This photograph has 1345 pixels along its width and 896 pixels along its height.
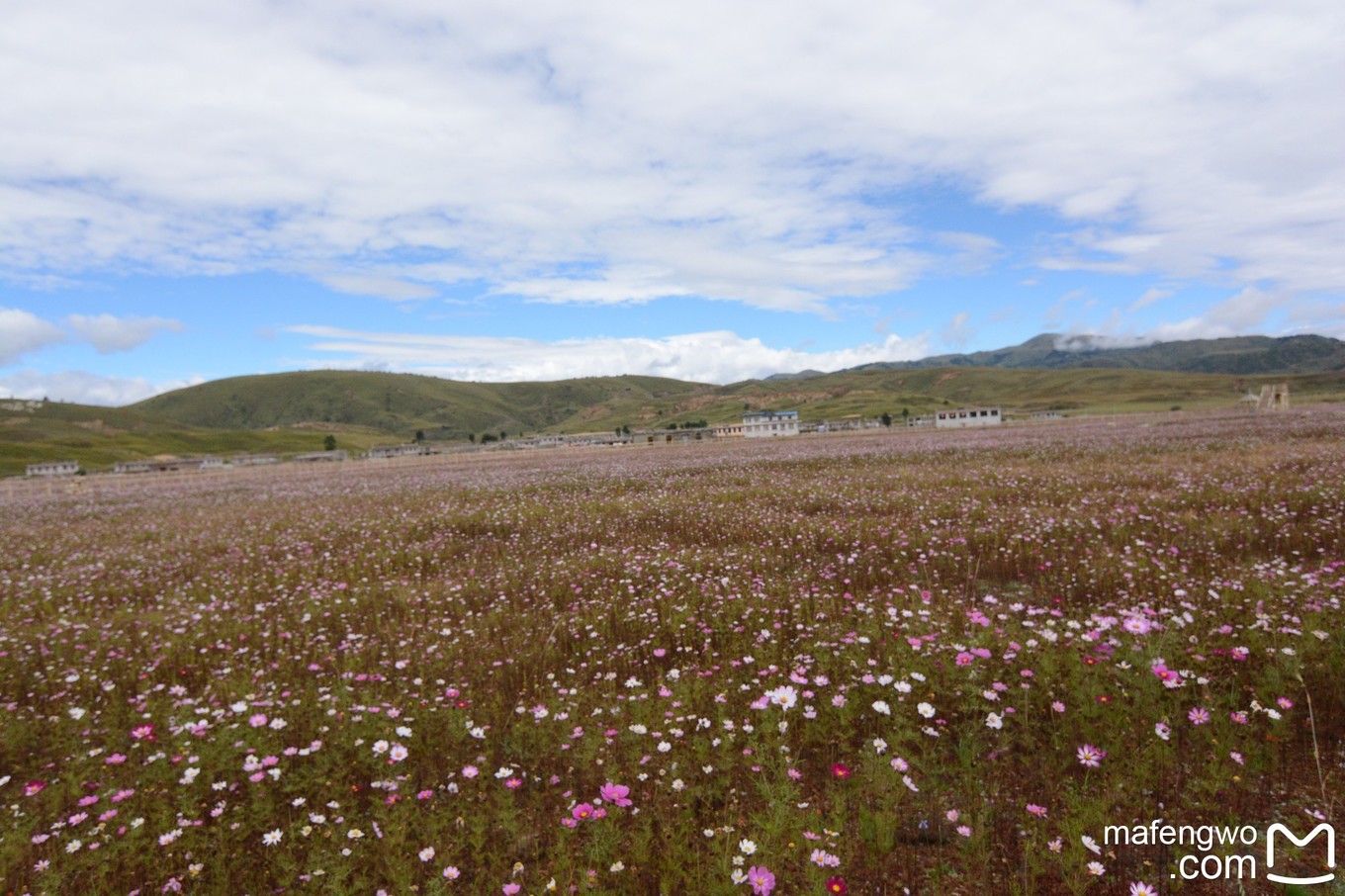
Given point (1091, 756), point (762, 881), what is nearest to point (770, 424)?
point (1091, 756)

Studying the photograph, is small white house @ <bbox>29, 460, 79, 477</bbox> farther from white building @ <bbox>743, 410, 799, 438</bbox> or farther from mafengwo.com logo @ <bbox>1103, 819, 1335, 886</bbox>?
mafengwo.com logo @ <bbox>1103, 819, 1335, 886</bbox>

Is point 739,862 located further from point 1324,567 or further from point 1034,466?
point 1034,466

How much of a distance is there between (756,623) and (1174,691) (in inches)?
155

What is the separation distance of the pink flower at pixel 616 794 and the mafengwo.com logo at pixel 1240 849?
2.91 m

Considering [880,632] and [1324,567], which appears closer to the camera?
[880,632]

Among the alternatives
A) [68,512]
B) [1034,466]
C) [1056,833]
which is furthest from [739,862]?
[68,512]

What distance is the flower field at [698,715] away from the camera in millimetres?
3801

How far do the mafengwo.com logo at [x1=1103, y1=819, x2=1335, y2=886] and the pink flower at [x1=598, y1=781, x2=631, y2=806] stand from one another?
9.56 ft

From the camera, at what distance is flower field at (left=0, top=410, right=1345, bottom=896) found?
3801 millimetres

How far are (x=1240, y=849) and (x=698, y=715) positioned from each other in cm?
359

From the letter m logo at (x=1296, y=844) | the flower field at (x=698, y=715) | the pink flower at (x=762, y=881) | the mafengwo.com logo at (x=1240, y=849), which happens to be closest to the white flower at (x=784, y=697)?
the flower field at (x=698, y=715)

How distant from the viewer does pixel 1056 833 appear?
3.76 m

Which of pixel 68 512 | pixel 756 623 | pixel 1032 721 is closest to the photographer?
pixel 1032 721

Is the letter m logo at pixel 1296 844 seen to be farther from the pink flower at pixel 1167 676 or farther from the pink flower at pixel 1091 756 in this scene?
the pink flower at pixel 1167 676
